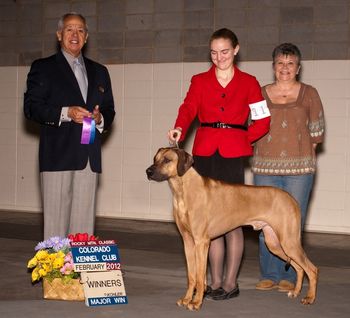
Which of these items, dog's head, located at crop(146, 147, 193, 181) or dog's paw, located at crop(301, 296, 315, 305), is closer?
dog's head, located at crop(146, 147, 193, 181)

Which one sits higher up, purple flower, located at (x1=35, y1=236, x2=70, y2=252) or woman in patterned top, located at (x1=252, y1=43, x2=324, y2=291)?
woman in patterned top, located at (x1=252, y1=43, x2=324, y2=291)

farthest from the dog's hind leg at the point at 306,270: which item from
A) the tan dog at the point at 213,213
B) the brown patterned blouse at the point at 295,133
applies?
the brown patterned blouse at the point at 295,133

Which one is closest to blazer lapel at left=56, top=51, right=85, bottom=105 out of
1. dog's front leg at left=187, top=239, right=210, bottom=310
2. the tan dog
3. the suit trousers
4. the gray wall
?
the suit trousers

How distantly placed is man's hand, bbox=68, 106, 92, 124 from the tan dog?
57 cm

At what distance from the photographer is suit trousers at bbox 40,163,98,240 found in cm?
492

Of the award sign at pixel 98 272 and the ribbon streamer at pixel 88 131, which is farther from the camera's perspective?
the ribbon streamer at pixel 88 131

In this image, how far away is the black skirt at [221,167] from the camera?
4.89 m

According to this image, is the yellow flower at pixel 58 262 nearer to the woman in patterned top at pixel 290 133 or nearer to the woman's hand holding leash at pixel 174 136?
the woman's hand holding leash at pixel 174 136

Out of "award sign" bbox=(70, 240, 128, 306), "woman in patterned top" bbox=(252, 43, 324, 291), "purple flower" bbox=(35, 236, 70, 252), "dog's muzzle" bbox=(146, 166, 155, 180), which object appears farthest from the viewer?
"woman in patterned top" bbox=(252, 43, 324, 291)

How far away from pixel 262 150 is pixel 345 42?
355cm

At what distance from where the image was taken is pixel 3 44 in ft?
33.2

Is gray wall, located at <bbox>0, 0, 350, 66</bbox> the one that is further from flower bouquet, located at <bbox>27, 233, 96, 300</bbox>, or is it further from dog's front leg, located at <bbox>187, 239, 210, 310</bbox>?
flower bouquet, located at <bbox>27, 233, 96, 300</bbox>

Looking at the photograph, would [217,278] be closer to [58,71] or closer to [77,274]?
[77,274]

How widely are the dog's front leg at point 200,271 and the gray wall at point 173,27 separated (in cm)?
451
